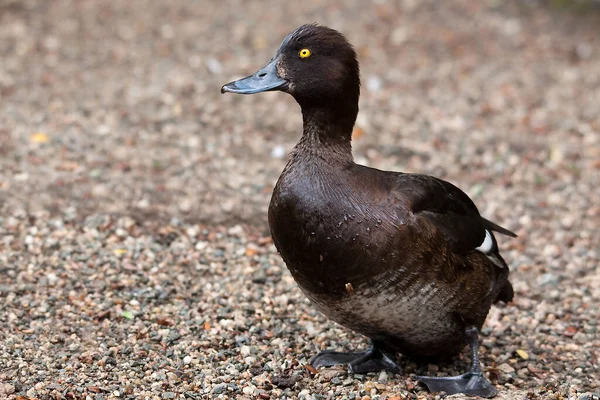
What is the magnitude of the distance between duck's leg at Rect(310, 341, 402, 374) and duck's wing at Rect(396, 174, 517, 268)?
796 millimetres

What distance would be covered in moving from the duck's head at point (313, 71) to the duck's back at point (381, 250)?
0.38 m

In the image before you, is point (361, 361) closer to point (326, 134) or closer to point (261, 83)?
point (326, 134)

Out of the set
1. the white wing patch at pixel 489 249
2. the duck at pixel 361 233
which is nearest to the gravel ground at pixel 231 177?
the duck at pixel 361 233

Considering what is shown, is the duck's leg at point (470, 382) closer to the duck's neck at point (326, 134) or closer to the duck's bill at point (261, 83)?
the duck's neck at point (326, 134)

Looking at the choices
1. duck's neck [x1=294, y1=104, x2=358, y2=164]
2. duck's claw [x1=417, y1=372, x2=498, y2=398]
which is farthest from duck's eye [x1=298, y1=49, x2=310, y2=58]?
duck's claw [x1=417, y1=372, x2=498, y2=398]

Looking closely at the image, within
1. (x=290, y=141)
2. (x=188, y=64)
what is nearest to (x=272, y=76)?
(x=290, y=141)

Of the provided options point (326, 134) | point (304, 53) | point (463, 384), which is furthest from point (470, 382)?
point (304, 53)

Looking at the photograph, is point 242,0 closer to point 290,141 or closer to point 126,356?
point 290,141

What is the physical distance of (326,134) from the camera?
4.66m

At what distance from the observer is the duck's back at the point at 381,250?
173 inches

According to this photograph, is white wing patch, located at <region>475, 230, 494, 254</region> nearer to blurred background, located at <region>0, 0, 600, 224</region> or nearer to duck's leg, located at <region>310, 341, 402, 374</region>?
duck's leg, located at <region>310, 341, 402, 374</region>

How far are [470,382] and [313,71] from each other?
192 centimetres

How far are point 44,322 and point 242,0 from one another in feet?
25.3

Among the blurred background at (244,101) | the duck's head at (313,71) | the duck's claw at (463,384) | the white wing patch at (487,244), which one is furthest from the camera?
the blurred background at (244,101)
